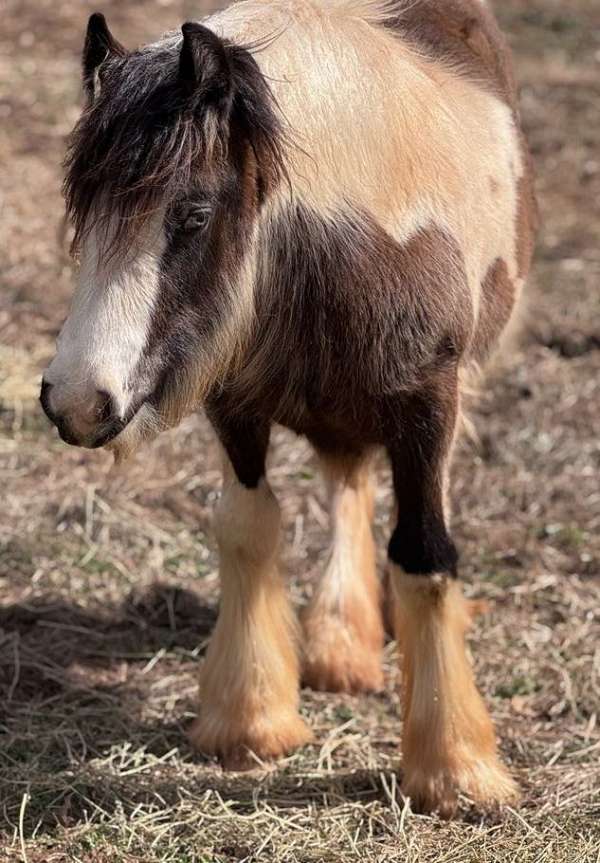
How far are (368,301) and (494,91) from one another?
1.10m

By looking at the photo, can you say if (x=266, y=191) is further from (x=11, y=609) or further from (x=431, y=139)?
(x=11, y=609)

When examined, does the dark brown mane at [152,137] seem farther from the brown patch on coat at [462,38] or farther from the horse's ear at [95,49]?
the brown patch on coat at [462,38]

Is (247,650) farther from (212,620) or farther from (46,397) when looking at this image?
(46,397)

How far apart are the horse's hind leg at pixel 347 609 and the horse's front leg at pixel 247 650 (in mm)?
252

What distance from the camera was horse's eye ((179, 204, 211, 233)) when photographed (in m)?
2.82

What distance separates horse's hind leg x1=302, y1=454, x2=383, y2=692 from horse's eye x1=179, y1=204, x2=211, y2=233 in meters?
1.47

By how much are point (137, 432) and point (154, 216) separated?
1.54 feet

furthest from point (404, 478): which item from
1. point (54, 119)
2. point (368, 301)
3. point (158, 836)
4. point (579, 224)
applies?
point (54, 119)

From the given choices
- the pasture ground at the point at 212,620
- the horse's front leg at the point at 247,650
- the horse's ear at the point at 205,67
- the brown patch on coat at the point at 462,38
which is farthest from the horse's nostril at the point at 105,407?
the brown patch on coat at the point at 462,38

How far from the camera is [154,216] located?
9.15 feet

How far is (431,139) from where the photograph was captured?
331 cm

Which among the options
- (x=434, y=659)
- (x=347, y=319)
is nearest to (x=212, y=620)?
(x=434, y=659)

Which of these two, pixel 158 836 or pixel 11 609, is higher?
pixel 158 836

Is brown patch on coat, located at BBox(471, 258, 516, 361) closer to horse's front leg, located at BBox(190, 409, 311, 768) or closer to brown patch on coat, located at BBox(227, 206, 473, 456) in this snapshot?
brown patch on coat, located at BBox(227, 206, 473, 456)
